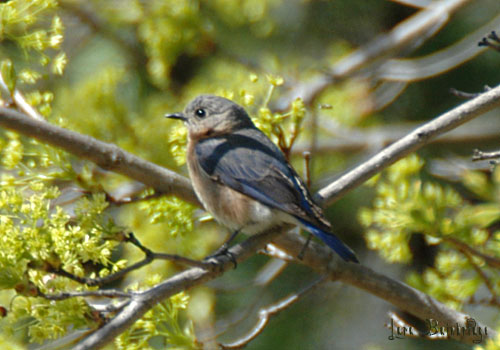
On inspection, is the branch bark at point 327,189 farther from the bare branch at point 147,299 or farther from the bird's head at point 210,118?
the bird's head at point 210,118

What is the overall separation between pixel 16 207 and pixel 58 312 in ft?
1.33

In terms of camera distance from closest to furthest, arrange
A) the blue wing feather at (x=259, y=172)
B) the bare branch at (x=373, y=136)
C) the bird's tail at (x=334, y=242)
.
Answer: the bird's tail at (x=334, y=242) < the blue wing feather at (x=259, y=172) < the bare branch at (x=373, y=136)

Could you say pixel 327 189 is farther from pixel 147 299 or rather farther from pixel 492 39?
pixel 147 299

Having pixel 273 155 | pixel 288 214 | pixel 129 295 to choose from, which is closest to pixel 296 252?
pixel 288 214

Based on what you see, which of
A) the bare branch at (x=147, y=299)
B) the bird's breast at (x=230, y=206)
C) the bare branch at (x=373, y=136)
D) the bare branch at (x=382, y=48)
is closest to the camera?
the bare branch at (x=147, y=299)

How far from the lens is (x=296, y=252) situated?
2.81 meters

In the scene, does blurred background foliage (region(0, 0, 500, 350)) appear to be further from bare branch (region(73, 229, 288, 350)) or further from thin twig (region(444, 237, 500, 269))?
bare branch (region(73, 229, 288, 350))

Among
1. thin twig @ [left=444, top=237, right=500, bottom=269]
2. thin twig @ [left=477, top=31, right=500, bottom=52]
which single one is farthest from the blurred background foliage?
thin twig @ [left=477, top=31, right=500, bottom=52]

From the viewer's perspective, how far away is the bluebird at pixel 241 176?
2971mm

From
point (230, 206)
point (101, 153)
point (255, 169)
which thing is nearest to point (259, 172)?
point (255, 169)

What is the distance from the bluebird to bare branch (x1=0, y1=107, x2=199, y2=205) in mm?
235

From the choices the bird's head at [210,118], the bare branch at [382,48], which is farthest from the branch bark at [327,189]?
the bare branch at [382,48]

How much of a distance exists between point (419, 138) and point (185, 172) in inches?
81.8

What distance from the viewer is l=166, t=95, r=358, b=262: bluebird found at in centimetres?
297
